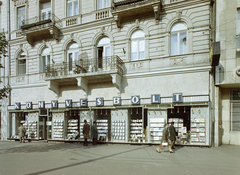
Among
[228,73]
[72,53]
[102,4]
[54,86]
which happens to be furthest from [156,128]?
[102,4]

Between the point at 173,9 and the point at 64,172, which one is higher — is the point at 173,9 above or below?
above

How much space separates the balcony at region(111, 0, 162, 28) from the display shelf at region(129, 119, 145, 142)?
6898 millimetres

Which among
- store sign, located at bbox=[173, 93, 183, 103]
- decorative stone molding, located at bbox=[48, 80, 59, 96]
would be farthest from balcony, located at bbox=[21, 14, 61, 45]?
store sign, located at bbox=[173, 93, 183, 103]

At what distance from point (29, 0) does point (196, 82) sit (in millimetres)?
16008

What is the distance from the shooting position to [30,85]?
58.2 ft

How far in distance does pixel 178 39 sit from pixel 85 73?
6708 millimetres

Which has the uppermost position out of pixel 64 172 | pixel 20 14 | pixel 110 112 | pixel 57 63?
pixel 20 14

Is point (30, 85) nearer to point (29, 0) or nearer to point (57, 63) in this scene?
point (57, 63)

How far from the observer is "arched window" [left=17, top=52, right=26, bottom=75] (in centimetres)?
1883

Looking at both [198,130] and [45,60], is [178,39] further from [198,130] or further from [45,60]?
[45,60]

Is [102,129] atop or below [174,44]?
below

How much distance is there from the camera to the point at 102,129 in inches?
Answer: 592

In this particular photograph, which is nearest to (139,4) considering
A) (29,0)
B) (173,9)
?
(173,9)

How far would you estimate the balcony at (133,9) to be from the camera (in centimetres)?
1326
